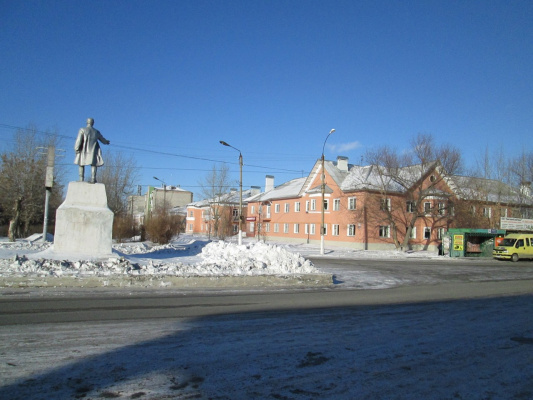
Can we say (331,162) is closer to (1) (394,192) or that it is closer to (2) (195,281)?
(1) (394,192)

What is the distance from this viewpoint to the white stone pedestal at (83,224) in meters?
13.2

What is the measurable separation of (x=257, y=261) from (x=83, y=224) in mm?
6338

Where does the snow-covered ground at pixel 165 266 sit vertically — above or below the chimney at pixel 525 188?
below

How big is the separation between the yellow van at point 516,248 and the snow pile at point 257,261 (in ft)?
77.0

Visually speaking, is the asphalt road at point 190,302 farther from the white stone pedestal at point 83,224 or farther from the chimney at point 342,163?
the chimney at point 342,163

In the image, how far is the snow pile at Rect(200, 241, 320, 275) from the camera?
14.1 metres

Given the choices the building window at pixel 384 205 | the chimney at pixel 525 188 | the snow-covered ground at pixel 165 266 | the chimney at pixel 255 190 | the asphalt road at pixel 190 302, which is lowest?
the asphalt road at pixel 190 302

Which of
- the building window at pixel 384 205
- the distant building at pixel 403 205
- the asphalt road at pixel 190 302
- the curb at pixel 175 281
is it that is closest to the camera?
the asphalt road at pixel 190 302

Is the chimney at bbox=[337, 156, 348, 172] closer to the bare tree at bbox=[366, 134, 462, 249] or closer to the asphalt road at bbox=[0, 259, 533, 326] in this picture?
the bare tree at bbox=[366, 134, 462, 249]

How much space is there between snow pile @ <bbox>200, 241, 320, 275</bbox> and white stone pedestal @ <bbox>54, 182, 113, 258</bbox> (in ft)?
11.9

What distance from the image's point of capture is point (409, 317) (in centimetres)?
865

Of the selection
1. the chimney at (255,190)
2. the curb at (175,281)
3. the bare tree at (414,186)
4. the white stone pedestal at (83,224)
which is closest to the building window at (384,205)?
the bare tree at (414,186)

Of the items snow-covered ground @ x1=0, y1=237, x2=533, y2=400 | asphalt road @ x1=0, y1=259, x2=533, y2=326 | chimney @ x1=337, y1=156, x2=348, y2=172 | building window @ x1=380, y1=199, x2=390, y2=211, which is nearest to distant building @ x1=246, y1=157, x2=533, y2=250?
building window @ x1=380, y1=199, x2=390, y2=211

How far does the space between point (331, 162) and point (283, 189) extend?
447 inches
